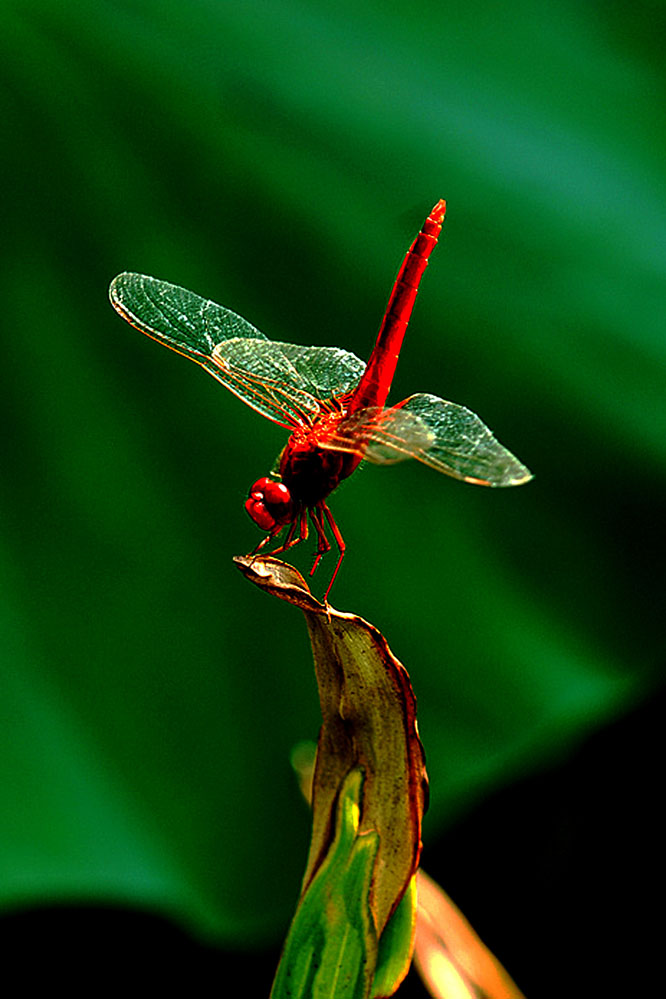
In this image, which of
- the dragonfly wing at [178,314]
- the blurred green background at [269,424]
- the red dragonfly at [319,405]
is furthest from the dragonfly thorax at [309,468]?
the blurred green background at [269,424]

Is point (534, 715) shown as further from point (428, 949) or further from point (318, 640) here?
point (318, 640)

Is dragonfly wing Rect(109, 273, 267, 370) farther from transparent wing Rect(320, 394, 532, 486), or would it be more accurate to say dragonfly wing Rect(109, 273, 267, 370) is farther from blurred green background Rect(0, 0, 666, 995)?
blurred green background Rect(0, 0, 666, 995)

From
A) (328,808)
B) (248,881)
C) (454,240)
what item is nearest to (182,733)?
(248,881)

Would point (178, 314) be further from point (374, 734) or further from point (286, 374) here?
point (374, 734)

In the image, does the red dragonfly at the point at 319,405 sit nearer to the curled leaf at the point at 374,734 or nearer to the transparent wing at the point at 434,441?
the transparent wing at the point at 434,441

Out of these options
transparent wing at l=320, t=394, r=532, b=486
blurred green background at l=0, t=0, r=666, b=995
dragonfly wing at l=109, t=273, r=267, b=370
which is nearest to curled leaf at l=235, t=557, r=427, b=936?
transparent wing at l=320, t=394, r=532, b=486

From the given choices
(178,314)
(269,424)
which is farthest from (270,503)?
(269,424)

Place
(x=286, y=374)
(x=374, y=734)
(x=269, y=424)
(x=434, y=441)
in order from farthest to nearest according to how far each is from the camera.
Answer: (x=269, y=424) → (x=286, y=374) → (x=434, y=441) → (x=374, y=734)
